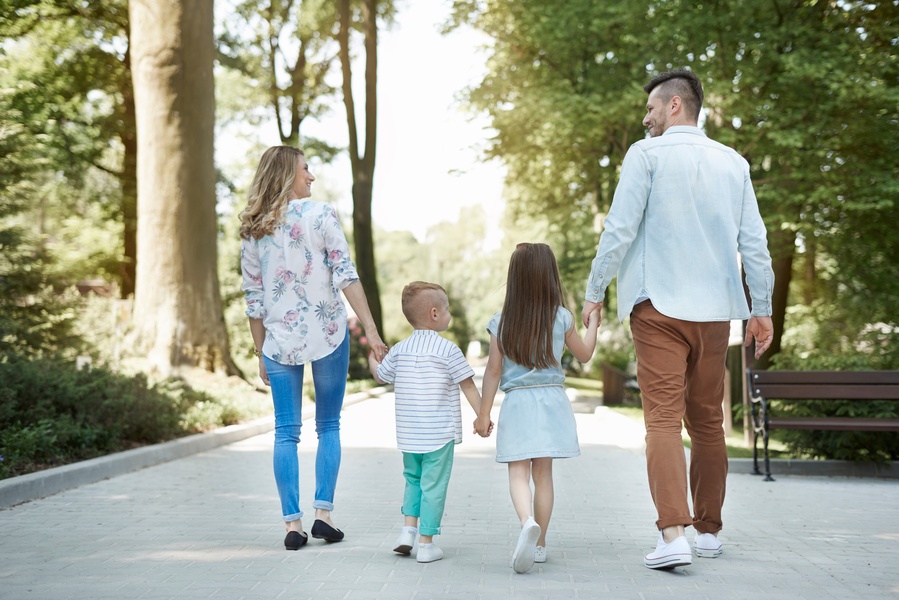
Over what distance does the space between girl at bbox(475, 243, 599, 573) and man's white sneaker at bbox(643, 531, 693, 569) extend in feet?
1.82

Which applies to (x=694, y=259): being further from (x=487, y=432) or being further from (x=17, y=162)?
(x=17, y=162)

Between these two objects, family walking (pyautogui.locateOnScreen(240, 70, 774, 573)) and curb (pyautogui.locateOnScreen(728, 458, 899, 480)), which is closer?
family walking (pyautogui.locateOnScreen(240, 70, 774, 573))

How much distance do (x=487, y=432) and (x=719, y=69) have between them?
1439 cm

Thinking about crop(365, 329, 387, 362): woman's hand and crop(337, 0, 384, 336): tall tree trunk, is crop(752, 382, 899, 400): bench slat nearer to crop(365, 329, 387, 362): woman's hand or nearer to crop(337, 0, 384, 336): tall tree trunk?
crop(365, 329, 387, 362): woman's hand

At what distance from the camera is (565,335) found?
504cm

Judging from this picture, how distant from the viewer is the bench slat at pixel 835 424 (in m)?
8.91

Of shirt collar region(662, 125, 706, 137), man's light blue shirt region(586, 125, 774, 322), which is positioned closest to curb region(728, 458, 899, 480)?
man's light blue shirt region(586, 125, 774, 322)

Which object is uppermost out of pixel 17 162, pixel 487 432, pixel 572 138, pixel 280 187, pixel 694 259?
pixel 572 138

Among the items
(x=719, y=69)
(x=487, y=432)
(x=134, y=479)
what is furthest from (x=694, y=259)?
(x=719, y=69)

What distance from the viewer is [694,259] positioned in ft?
16.5

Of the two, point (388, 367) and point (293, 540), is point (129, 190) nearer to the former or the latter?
point (293, 540)

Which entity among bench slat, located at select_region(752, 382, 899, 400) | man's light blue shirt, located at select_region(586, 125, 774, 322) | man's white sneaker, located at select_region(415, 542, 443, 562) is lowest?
man's white sneaker, located at select_region(415, 542, 443, 562)

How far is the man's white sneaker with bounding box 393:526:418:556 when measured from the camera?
5109 mm

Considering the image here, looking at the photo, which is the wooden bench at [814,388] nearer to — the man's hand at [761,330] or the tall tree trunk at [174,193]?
the man's hand at [761,330]
